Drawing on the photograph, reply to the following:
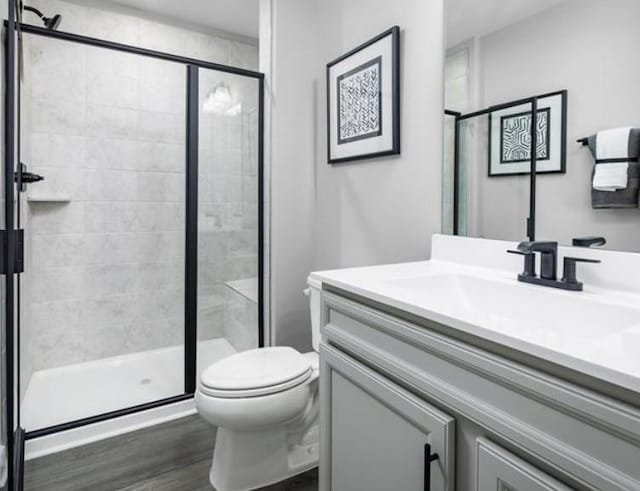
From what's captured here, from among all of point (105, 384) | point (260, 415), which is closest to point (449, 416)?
point (260, 415)

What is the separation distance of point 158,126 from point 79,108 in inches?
18.4

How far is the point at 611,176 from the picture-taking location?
1011mm

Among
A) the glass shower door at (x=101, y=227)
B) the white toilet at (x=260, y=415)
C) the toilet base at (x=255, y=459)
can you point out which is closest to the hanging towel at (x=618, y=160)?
the white toilet at (x=260, y=415)

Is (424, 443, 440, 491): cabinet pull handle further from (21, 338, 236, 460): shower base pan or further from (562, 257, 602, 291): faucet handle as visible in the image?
(21, 338, 236, 460): shower base pan

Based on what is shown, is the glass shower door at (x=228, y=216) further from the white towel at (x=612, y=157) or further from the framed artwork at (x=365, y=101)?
the white towel at (x=612, y=157)

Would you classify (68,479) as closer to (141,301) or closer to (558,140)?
(141,301)

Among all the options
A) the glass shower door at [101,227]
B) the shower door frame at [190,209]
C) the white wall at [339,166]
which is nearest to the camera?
the white wall at [339,166]

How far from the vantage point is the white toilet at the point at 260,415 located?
56.3 inches

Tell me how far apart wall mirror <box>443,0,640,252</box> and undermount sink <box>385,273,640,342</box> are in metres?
0.21

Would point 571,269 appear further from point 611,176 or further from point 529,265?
point 611,176

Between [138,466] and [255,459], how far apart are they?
1.71 feet

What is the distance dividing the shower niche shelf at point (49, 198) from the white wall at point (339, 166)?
4.41ft

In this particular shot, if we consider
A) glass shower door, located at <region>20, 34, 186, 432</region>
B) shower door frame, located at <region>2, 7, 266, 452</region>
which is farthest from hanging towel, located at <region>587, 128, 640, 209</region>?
glass shower door, located at <region>20, 34, 186, 432</region>

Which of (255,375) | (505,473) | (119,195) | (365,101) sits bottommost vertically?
(255,375)
